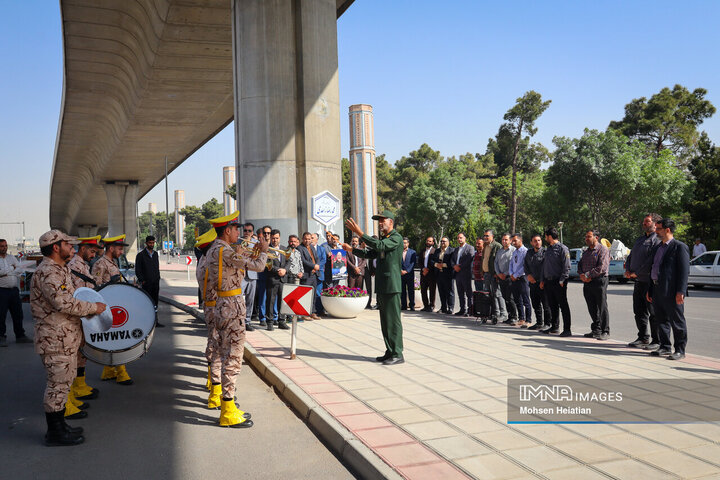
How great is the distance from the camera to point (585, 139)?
3875cm

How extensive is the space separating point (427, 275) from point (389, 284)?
6.25 metres

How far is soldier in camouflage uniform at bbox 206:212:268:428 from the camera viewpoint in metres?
5.27

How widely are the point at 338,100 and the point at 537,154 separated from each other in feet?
230

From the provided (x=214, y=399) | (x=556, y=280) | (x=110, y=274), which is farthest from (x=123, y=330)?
(x=556, y=280)

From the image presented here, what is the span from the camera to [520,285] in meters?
11.1

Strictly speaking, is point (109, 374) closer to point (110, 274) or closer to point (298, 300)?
point (110, 274)

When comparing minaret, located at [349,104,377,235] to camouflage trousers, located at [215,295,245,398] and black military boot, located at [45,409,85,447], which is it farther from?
black military boot, located at [45,409,85,447]

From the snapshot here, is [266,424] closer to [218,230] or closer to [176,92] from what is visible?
[218,230]

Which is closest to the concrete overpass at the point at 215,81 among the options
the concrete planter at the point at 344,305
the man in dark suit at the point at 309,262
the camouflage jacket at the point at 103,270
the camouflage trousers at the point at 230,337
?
the man in dark suit at the point at 309,262

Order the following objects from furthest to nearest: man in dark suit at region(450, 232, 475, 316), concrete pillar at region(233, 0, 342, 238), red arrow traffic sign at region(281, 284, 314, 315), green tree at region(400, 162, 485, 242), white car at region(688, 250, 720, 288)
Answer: green tree at region(400, 162, 485, 242) < white car at region(688, 250, 720, 288) < concrete pillar at region(233, 0, 342, 238) < man in dark suit at region(450, 232, 475, 316) < red arrow traffic sign at region(281, 284, 314, 315)

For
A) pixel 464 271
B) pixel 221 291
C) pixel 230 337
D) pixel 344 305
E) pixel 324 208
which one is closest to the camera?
pixel 230 337

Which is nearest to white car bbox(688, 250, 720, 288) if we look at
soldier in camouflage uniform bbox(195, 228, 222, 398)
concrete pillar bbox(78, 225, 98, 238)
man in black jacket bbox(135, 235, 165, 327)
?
man in black jacket bbox(135, 235, 165, 327)

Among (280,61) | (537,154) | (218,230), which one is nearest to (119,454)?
(218,230)

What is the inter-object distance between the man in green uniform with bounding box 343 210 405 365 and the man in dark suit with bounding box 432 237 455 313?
5.70 meters
